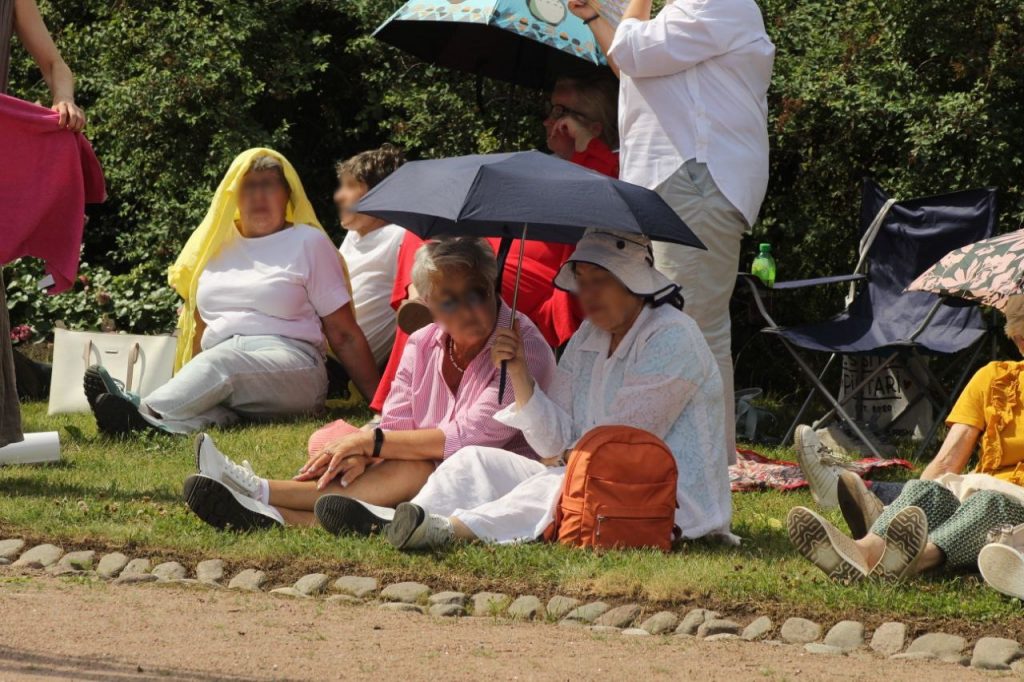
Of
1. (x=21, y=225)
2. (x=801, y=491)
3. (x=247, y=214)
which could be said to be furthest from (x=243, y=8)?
(x=801, y=491)

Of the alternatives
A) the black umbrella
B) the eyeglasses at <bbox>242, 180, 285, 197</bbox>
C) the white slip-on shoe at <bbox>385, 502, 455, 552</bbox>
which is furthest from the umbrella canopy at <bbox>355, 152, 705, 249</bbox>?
the eyeglasses at <bbox>242, 180, 285, 197</bbox>

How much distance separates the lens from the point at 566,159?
664 cm

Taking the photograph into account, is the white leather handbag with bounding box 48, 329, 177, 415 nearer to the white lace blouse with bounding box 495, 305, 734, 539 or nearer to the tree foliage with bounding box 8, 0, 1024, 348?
the tree foliage with bounding box 8, 0, 1024, 348

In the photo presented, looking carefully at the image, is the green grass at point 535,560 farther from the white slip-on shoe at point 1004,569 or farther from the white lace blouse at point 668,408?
the white lace blouse at point 668,408

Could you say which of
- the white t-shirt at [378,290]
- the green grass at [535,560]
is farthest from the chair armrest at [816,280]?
the white t-shirt at [378,290]

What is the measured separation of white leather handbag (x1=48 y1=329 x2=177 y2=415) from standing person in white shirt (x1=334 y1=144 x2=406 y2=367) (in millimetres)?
1018

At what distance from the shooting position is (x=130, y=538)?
5.17 m

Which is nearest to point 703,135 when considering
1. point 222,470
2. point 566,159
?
point 566,159

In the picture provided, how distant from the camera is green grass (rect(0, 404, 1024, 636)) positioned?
441cm

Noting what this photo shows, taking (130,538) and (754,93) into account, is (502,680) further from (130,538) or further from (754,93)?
(754,93)

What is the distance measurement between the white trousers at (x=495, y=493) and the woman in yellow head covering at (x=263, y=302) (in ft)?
8.53

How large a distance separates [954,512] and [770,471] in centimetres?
168

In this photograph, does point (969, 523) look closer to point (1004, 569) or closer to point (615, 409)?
point (1004, 569)

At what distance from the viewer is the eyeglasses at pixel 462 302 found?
18.0ft
